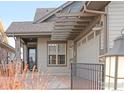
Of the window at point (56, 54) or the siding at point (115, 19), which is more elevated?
the siding at point (115, 19)

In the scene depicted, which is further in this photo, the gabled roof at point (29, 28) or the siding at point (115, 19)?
the gabled roof at point (29, 28)

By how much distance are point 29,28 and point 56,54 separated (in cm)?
267

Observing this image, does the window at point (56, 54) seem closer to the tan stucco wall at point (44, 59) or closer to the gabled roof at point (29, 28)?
the tan stucco wall at point (44, 59)

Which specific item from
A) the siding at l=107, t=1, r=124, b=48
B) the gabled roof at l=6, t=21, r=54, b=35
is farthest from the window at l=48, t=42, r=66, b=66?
the siding at l=107, t=1, r=124, b=48

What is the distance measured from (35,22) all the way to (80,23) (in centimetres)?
830

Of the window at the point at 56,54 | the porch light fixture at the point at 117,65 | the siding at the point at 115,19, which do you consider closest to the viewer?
the porch light fixture at the point at 117,65

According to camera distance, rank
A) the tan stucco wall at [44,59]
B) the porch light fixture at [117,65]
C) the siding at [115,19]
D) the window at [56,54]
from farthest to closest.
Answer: the window at [56,54] → the tan stucco wall at [44,59] → the siding at [115,19] → the porch light fixture at [117,65]

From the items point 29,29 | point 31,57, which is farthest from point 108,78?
point 31,57

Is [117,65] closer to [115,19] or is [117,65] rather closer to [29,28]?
[115,19]

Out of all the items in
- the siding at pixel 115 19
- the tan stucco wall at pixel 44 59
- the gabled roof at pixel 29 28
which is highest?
the gabled roof at pixel 29 28

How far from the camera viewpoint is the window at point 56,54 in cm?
1816

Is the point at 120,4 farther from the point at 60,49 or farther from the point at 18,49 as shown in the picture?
the point at 60,49

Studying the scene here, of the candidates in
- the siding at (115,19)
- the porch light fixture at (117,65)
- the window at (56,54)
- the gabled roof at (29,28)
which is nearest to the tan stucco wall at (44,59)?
the window at (56,54)

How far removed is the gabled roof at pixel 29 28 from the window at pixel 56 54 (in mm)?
1363
